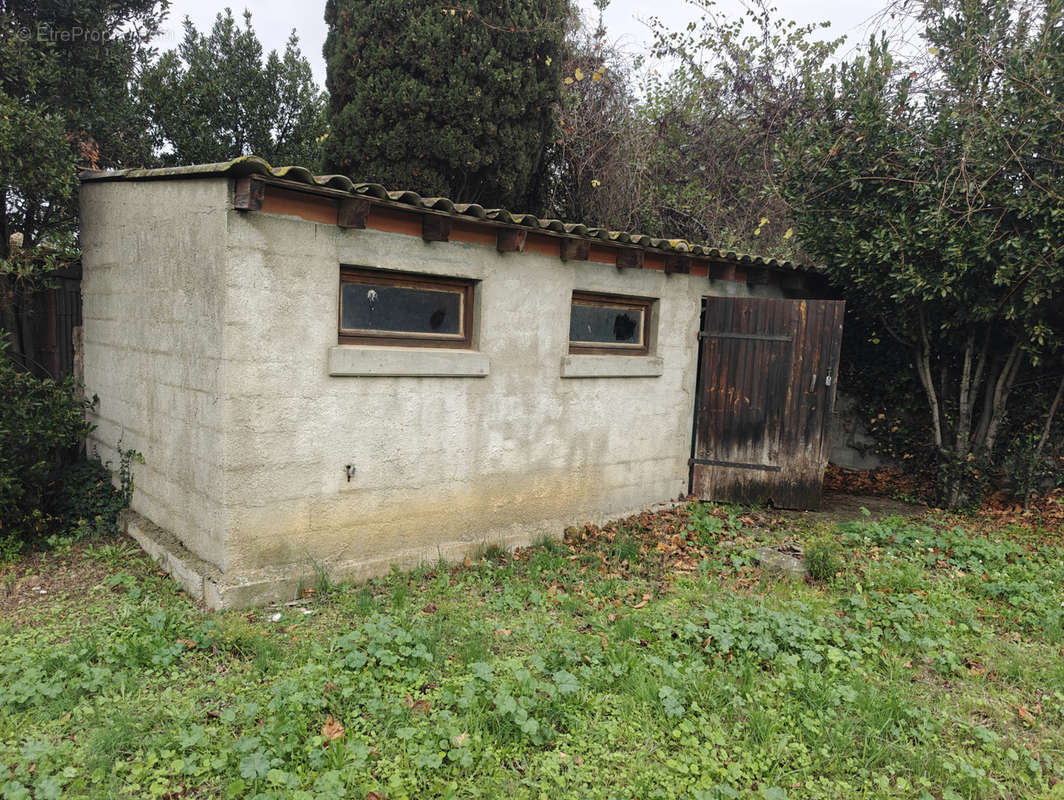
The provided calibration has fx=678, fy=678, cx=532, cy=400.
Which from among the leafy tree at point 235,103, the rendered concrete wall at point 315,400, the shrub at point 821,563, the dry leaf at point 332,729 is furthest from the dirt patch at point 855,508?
the leafy tree at point 235,103

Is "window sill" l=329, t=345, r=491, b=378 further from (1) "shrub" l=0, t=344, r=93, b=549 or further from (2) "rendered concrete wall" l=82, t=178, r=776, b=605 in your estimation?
(1) "shrub" l=0, t=344, r=93, b=549

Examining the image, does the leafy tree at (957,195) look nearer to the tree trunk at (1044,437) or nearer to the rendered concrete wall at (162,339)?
the tree trunk at (1044,437)

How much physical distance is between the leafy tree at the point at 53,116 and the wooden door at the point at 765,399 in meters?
6.91

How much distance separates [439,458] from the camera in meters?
5.89

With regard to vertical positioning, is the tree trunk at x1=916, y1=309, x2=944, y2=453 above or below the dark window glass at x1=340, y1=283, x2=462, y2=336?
below

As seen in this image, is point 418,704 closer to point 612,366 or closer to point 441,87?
point 612,366

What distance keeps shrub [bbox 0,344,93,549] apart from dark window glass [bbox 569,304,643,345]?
4936mm

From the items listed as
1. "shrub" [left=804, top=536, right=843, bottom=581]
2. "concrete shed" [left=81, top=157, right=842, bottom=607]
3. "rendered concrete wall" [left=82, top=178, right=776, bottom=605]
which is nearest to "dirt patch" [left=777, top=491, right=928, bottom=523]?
"concrete shed" [left=81, top=157, right=842, bottom=607]

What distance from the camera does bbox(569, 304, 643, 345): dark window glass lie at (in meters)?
6.96

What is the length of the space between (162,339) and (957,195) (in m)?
7.56

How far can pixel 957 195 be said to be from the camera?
6.77 m

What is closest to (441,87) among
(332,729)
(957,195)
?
(957,195)

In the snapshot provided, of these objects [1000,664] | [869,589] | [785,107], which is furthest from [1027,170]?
[785,107]

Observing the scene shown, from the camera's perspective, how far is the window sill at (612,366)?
6.73 meters
